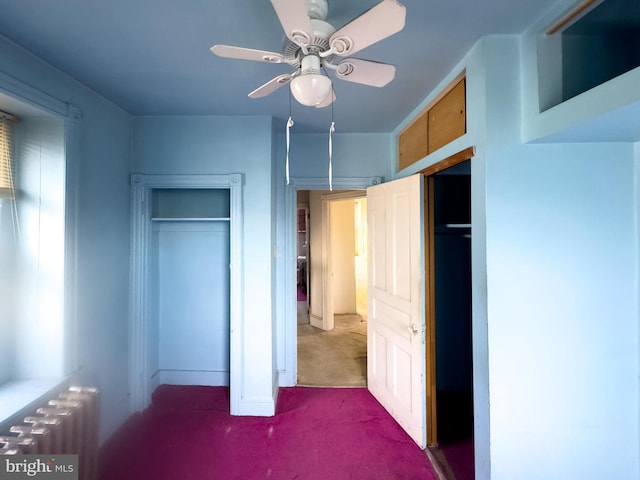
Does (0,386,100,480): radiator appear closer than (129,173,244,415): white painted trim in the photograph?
Yes

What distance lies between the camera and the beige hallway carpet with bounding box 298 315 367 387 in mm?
3193

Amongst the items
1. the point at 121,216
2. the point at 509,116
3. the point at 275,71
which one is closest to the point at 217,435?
the point at 121,216

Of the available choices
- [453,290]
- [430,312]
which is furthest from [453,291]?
[430,312]

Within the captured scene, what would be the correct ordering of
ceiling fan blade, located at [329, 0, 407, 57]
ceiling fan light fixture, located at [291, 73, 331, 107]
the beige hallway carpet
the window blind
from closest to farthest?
ceiling fan blade, located at [329, 0, 407, 57] → ceiling fan light fixture, located at [291, 73, 331, 107] → the window blind → the beige hallway carpet

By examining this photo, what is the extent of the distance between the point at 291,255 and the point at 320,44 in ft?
6.97

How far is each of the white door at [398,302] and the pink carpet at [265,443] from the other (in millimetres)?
234

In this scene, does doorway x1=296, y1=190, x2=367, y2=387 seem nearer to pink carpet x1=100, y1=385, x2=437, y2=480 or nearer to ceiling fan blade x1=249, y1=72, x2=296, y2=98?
pink carpet x1=100, y1=385, x2=437, y2=480

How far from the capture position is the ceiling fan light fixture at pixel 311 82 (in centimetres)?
112

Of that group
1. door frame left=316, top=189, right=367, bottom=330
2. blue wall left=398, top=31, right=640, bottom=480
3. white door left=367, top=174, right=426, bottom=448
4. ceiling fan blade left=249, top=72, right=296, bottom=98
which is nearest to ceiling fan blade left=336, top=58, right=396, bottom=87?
ceiling fan blade left=249, top=72, right=296, bottom=98

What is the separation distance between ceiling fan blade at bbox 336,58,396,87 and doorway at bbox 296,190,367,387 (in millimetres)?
2578

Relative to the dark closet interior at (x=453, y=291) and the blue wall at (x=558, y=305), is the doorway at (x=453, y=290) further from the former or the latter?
the blue wall at (x=558, y=305)

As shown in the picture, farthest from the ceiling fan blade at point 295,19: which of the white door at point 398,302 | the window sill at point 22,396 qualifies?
the window sill at point 22,396

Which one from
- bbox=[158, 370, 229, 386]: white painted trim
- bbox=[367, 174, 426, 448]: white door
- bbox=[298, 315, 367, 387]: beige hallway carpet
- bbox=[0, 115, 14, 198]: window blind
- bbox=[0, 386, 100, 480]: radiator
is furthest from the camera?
bbox=[298, 315, 367, 387]: beige hallway carpet

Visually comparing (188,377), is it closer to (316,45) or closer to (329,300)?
(329,300)
